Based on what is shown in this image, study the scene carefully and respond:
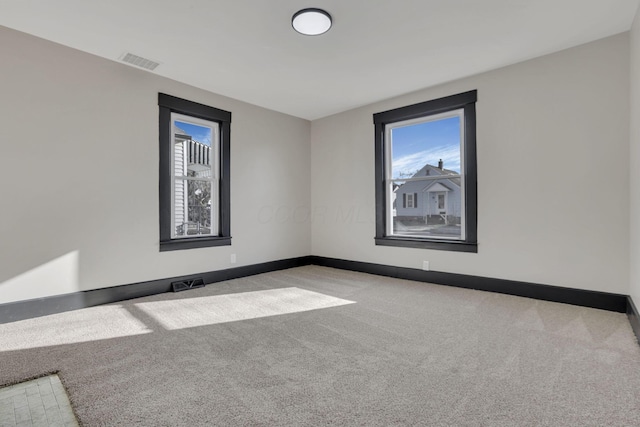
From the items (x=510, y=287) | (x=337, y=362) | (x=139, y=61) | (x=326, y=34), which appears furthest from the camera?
(x=510, y=287)

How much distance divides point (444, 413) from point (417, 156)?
11.7 ft

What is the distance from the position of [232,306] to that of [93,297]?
147cm

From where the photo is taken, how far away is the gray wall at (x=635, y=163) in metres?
2.45

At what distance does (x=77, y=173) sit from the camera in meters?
3.14

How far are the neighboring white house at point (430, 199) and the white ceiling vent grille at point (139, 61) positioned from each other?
11.7 ft

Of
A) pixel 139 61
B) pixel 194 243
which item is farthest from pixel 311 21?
pixel 194 243

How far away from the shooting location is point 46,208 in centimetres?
296

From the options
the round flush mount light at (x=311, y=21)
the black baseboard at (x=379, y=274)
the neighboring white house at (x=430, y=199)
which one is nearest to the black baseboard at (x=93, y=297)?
the black baseboard at (x=379, y=274)

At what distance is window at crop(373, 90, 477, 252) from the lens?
3.88 metres

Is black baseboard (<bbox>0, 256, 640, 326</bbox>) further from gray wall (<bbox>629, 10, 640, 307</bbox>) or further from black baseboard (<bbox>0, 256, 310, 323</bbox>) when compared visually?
gray wall (<bbox>629, 10, 640, 307</bbox>)

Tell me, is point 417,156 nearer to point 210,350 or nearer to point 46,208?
point 210,350

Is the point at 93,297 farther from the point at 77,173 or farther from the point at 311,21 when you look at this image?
the point at 311,21

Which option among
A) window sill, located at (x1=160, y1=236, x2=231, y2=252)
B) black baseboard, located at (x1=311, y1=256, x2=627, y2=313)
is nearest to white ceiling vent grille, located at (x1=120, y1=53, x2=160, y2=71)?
window sill, located at (x1=160, y1=236, x2=231, y2=252)

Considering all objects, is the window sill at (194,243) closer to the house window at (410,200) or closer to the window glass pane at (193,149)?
the window glass pane at (193,149)
